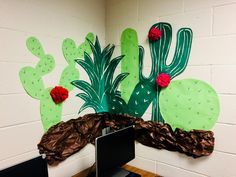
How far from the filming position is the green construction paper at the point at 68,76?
1531 mm

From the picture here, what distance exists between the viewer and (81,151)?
1.68 metres

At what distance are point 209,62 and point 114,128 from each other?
0.97 meters

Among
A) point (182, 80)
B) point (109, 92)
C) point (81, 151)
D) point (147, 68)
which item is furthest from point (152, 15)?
point (81, 151)

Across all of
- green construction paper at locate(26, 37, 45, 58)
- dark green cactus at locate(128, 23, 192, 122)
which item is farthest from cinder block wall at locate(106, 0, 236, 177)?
green construction paper at locate(26, 37, 45, 58)

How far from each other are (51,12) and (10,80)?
22.6 inches

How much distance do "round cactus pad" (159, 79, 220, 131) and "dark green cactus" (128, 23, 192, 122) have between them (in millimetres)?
73

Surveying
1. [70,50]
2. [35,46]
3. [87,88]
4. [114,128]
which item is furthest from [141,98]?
[35,46]

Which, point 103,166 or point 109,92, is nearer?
point 103,166

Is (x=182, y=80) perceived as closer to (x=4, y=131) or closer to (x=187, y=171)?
Answer: (x=187, y=171)

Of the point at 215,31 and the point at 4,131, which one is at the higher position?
the point at 215,31

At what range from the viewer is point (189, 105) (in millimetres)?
1459

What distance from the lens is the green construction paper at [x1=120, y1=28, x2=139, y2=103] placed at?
5.61 feet

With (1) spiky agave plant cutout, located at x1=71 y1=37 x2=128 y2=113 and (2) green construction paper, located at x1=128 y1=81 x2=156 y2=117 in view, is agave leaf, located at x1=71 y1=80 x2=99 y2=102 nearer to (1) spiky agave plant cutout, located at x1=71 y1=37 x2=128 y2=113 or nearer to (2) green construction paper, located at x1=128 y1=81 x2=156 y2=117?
(1) spiky agave plant cutout, located at x1=71 y1=37 x2=128 y2=113

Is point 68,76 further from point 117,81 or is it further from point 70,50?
point 117,81
